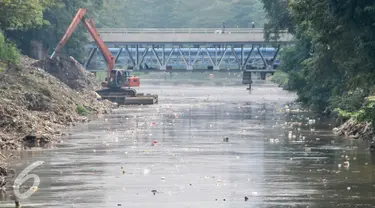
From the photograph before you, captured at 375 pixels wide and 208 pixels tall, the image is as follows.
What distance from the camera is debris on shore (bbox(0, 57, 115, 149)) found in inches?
1662

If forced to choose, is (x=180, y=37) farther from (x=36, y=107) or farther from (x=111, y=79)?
(x=36, y=107)

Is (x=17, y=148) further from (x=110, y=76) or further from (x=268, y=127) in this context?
(x=110, y=76)

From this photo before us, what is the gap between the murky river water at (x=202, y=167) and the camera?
2855cm

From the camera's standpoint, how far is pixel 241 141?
45250 mm

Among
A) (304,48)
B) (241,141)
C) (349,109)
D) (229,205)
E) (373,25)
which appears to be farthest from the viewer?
(304,48)

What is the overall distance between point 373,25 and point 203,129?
15.7 metres

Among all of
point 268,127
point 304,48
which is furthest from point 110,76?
point 268,127

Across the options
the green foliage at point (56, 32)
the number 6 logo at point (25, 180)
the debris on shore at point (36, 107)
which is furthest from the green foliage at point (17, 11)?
the number 6 logo at point (25, 180)

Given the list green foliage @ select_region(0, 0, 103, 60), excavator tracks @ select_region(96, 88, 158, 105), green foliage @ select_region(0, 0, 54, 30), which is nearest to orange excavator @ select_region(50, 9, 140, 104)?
excavator tracks @ select_region(96, 88, 158, 105)

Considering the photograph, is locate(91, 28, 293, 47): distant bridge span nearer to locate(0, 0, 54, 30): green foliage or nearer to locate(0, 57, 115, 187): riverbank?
locate(0, 57, 115, 187): riverbank

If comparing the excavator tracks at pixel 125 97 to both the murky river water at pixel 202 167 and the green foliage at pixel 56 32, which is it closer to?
the green foliage at pixel 56 32

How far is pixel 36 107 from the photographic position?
5319 centimetres

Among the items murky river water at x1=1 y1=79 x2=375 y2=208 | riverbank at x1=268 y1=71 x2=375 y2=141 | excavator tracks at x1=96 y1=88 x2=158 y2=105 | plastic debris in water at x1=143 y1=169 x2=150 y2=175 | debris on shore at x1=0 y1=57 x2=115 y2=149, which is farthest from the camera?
excavator tracks at x1=96 y1=88 x2=158 y2=105

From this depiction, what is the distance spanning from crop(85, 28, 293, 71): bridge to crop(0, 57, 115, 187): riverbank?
3839cm
